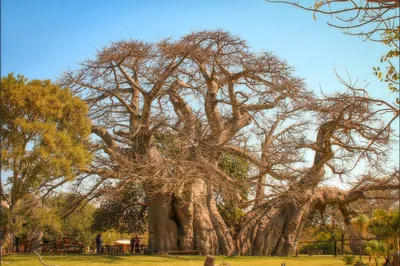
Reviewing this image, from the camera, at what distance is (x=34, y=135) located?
40.9ft

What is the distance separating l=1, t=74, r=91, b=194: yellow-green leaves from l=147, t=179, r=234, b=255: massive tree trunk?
5.67 metres

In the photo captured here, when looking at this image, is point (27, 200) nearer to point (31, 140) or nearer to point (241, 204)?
point (31, 140)

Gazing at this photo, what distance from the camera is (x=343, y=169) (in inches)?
734

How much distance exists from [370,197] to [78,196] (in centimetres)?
1098

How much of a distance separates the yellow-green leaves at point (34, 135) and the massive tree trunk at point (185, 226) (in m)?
5.67

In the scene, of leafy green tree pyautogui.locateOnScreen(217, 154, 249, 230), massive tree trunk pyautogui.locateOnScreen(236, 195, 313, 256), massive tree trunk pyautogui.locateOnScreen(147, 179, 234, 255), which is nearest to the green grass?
massive tree trunk pyautogui.locateOnScreen(147, 179, 234, 255)

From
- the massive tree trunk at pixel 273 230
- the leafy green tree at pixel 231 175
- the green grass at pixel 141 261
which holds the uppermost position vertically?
the leafy green tree at pixel 231 175

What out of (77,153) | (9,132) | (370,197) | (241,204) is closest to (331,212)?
(370,197)

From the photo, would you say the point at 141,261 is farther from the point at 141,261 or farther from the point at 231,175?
the point at 231,175

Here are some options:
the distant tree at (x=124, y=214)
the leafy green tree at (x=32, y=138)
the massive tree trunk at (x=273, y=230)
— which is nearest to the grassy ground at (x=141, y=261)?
the leafy green tree at (x=32, y=138)

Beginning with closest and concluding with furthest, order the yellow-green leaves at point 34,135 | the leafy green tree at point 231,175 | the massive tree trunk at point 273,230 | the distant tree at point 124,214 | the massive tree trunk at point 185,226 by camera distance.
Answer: the yellow-green leaves at point 34,135, the massive tree trunk at point 185,226, the massive tree trunk at point 273,230, the leafy green tree at point 231,175, the distant tree at point 124,214

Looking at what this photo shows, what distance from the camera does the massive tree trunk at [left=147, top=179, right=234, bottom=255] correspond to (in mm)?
17766

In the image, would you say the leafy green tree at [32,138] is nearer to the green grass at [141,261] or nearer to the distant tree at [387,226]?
the green grass at [141,261]

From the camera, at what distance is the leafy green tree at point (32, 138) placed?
1221 cm
